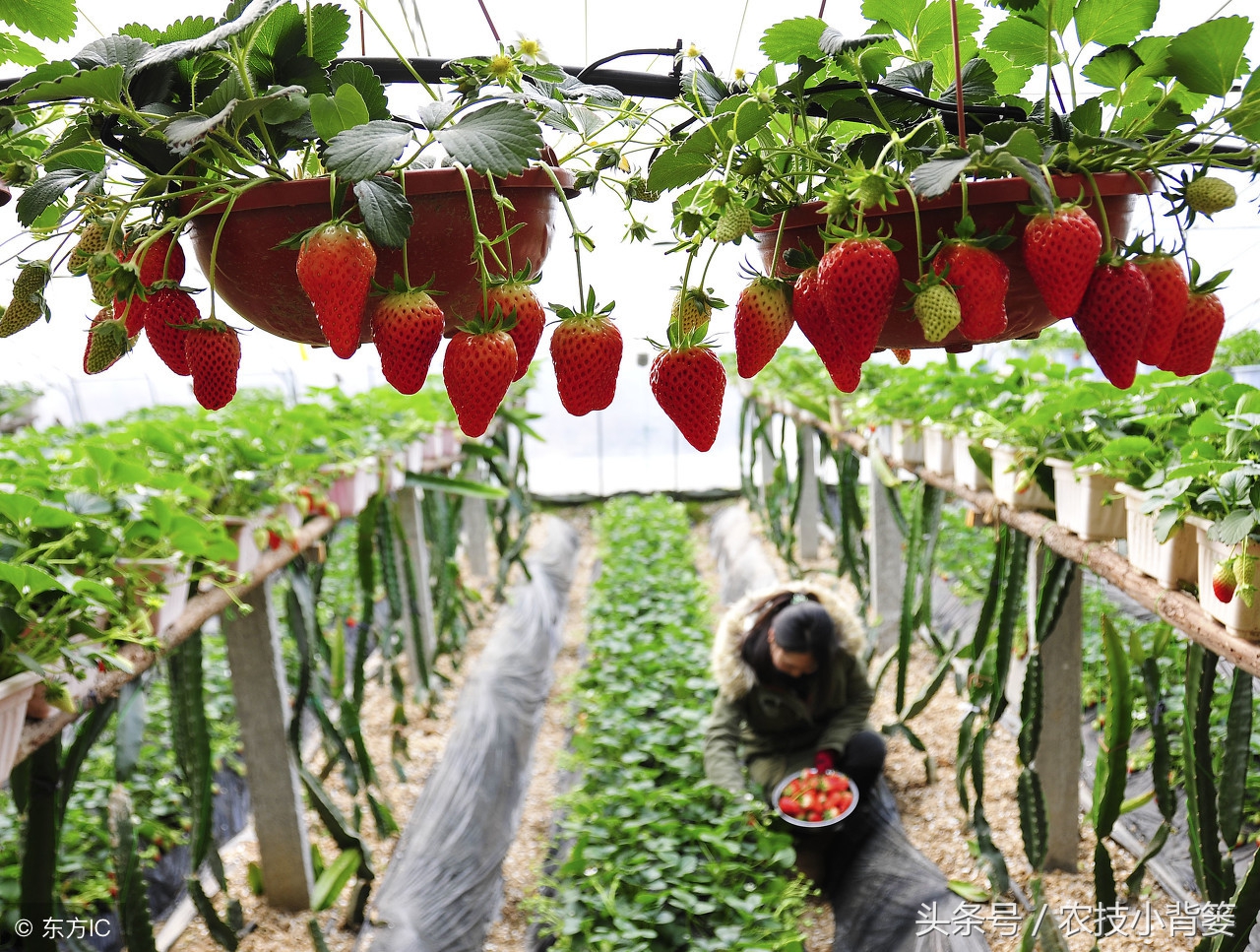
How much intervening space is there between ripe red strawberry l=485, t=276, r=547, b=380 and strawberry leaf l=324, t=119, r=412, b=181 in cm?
11

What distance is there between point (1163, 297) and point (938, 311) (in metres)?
0.18

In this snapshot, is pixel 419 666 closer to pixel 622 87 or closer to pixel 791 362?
pixel 791 362

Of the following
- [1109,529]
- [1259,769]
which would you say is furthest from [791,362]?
[1109,529]

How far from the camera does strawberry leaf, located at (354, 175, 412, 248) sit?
517 mm

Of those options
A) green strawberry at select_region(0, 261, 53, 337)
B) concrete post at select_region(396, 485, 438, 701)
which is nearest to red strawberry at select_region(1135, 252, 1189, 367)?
green strawberry at select_region(0, 261, 53, 337)

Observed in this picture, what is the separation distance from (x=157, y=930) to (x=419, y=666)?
1.33 meters

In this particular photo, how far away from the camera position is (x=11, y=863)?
2400mm

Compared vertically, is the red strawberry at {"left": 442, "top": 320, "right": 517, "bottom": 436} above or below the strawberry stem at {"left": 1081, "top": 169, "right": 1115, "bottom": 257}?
below

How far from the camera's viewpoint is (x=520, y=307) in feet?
2.00

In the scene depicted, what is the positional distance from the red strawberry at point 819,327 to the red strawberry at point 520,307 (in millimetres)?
181

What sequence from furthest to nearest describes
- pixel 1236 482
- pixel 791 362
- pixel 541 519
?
pixel 541 519 < pixel 791 362 < pixel 1236 482

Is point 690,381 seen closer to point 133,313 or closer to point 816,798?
point 133,313

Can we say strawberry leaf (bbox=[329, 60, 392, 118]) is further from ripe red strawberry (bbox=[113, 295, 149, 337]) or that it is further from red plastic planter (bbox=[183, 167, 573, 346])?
ripe red strawberry (bbox=[113, 295, 149, 337])

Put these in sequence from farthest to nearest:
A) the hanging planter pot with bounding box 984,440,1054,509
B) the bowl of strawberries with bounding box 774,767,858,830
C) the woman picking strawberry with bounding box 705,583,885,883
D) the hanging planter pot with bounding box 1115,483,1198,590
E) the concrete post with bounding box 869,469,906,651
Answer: the concrete post with bounding box 869,469,906,651 → the woman picking strawberry with bounding box 705,583,885,883 → the bowl of strawberries with bounding box 774,767,858,830 → the hanging planter pot with bounding box 984,440,1054,509 → the hanging planter pot with bounding box 1115,483,1198,590
